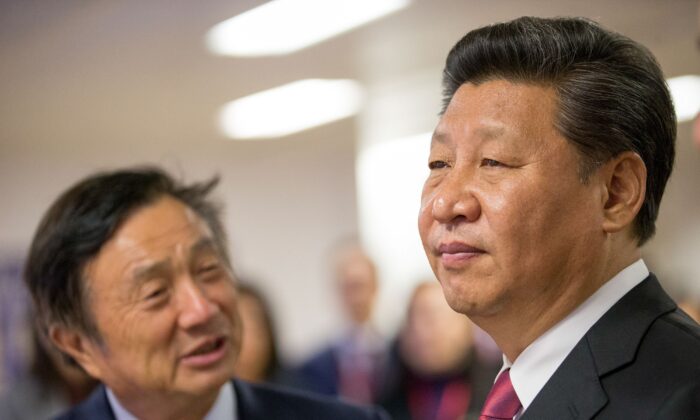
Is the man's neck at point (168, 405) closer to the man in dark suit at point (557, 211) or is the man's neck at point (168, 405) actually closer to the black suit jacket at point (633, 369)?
the man in dark suit at point (557, 211)

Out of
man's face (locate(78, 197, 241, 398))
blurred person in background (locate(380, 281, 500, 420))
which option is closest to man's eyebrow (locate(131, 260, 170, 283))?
man's face (locate(78, 197, 241, 398))

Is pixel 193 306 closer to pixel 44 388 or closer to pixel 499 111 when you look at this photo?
pixel 499 111

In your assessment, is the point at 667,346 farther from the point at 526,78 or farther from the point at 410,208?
the point at 410,208

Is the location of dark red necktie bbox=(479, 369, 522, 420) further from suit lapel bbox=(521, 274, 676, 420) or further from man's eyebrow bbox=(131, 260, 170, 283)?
man's eyebrow bbox=(131, 260, 170, 283)

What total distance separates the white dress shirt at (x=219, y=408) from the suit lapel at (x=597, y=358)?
981 millimetres

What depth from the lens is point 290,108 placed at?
7.49 m

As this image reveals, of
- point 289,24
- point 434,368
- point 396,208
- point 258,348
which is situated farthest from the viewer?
point 396,208

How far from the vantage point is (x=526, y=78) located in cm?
141

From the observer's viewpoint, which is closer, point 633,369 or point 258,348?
point 633,369

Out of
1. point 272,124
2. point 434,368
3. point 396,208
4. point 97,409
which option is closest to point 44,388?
point 97,409

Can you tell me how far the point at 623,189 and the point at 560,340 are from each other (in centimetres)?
25

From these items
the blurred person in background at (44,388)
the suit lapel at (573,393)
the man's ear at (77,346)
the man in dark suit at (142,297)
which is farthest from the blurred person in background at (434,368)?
the suit lapel at (573,393)

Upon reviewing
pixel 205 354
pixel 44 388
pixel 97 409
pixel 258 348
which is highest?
pixel 205 354

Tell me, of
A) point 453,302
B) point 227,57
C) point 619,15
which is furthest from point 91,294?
point 227,57
